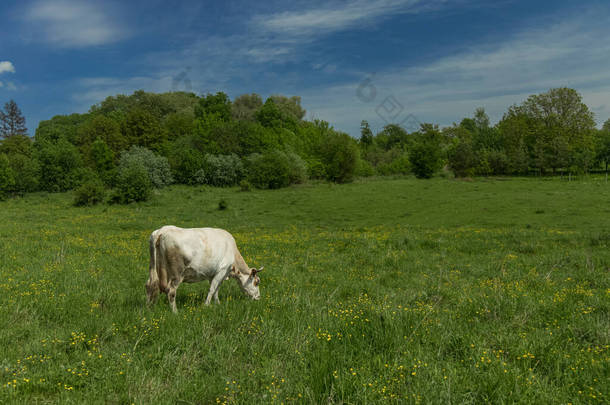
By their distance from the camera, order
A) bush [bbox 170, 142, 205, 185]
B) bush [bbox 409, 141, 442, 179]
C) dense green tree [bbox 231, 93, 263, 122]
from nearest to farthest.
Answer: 1. bush [bbox 170, 142, 205, 185]
2. bush [bbox 409, 141, 442, 179]
3. dense green tree [bbox 231, 93, 263, 122]

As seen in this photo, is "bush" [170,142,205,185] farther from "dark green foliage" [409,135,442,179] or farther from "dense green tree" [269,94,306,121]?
"dense green tree" [269,94,306,121]

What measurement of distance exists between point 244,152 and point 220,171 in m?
12.9

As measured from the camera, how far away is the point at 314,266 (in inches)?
509

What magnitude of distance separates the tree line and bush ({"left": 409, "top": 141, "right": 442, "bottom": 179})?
0.19 metres

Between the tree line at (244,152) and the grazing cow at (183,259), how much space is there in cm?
3713

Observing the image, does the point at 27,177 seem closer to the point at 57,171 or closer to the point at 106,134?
the point at 57,171

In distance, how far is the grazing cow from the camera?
23.6 ft

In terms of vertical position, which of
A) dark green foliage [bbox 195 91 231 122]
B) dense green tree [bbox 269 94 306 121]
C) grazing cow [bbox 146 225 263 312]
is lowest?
grazing cow [bbox 146 225 263 312]

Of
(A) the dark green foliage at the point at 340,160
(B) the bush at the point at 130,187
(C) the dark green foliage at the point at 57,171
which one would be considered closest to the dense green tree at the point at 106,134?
(C) the dark green foliage at the point at 57,171

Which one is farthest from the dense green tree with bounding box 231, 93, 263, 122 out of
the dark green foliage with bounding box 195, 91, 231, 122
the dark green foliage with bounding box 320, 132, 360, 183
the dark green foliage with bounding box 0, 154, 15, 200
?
the dark green foliage with bounding box 0, 154, 15, 200

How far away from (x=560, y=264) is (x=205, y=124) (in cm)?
8017

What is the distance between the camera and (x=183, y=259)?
7.27m

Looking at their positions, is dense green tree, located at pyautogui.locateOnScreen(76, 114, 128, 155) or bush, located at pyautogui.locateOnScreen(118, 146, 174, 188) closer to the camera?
bush, located at pyautogui.locateOnScreen(118, 146, 174, 188)

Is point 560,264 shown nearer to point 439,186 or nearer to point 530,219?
point 530,219
